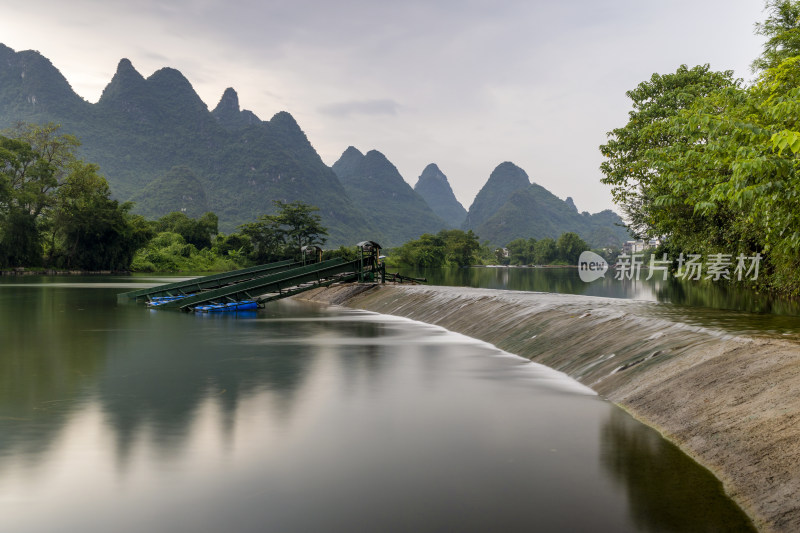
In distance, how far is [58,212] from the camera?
8662 cm

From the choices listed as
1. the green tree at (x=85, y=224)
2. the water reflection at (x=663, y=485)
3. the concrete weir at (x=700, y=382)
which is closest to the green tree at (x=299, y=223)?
the green tree at (x=85, y=224)

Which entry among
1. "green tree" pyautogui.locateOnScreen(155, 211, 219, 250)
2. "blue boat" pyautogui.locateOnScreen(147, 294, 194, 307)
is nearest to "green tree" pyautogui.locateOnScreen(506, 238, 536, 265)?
"green tree" pyautogui.locateOnScreen(155, 211, 219, 250)

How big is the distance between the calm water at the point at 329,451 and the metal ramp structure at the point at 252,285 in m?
16.7

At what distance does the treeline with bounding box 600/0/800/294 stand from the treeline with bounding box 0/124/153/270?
7553 centimetres

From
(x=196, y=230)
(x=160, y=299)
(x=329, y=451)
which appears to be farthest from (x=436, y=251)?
(x=329, y=451)

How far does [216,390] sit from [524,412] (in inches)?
269

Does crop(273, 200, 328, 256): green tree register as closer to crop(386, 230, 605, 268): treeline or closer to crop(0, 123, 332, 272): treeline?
crop(0, 123, 332, 272): treeline

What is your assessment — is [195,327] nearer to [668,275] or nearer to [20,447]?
[20,447]

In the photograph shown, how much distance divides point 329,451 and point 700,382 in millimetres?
6203

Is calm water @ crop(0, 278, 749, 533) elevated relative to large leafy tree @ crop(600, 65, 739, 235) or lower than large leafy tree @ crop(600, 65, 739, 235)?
lower

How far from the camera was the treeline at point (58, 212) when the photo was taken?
8169 cm

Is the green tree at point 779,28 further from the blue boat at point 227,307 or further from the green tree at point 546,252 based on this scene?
the green tree at point 546,252

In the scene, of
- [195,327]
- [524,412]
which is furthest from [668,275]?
[524,412]

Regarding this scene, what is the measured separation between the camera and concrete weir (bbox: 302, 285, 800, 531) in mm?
6555
